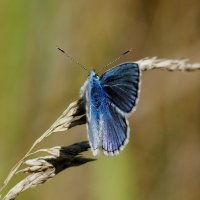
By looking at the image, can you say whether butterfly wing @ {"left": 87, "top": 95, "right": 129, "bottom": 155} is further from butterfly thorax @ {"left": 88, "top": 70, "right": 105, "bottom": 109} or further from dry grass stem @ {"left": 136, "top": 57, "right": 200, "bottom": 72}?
dry grass stem @ {"left": 136, "top": 57, "right": 200, "bottom": 72}

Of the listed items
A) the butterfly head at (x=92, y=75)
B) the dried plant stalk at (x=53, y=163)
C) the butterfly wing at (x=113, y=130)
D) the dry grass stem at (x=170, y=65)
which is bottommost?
the dried plant stalk at (x=53, y=163)

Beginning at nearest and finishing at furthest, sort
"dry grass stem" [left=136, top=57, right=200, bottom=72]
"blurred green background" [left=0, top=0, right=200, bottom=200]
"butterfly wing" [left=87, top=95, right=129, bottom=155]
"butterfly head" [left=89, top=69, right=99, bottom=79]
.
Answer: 1. "dry grass stem" [left=136, top=57, right=200, bottom=72]
2. "butterfly wing" [left=87, top=95, right=129, bottom=155]
3. "butterfly head" [left=89, top=69, right=99, bottom=79]
4. "blurred green background" [left=0, top=0, right=200, bottom=200]

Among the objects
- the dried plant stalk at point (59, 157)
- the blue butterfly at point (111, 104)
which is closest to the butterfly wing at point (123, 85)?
the blue butterfly at point (111, 104)

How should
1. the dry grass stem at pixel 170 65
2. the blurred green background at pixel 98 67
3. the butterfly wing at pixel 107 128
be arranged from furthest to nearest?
the blurred green background at pixel 98 67, the butterfly wing at pixel 107 128, the dry grass stem at pixel 170 65

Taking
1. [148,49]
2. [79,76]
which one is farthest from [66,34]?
[148,49]

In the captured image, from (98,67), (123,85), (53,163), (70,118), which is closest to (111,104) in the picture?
(123,85)

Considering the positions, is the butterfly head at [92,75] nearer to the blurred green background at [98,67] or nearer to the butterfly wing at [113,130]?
the butterfly wing at [113,130]

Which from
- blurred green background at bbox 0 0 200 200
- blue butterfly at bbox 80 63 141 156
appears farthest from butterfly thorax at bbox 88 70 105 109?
blurred green background at bbox 0 0 200 200
